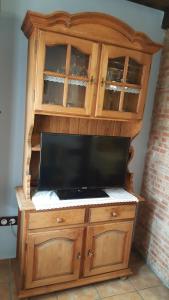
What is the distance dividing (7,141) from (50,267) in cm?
106

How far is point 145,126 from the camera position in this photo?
2471 mm

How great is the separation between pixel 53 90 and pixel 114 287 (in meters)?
1.71

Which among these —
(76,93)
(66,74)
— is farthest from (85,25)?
(76,93)

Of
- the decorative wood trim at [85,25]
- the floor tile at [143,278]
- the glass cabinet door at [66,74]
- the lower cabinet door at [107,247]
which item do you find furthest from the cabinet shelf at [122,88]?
the floor tile at [143,278]

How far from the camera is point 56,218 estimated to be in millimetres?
1800

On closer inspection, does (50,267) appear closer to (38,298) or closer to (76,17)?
(38,298)

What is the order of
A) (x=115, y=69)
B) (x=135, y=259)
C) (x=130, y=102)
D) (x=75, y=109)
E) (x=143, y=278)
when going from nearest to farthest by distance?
1. (x=75, y=109)
2. (x=115, y=69)
3. (x=130, y=102)
4. (x=143, y=278)
5. (x=135, y=259)

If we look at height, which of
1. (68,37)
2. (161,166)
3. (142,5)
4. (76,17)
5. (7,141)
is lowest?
(161,166)

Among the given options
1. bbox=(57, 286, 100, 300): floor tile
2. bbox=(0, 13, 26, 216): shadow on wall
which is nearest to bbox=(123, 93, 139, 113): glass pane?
bbox=(0, 13, 26, 216): shadow on wall

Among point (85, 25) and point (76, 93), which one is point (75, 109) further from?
point (85, 25)

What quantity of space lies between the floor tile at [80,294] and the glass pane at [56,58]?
68.2 inches

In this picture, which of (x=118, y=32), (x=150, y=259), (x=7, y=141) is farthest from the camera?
(x=150, y=259)

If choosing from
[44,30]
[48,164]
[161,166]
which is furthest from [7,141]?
[161,166]

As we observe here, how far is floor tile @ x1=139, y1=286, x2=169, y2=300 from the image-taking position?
2018 mm
